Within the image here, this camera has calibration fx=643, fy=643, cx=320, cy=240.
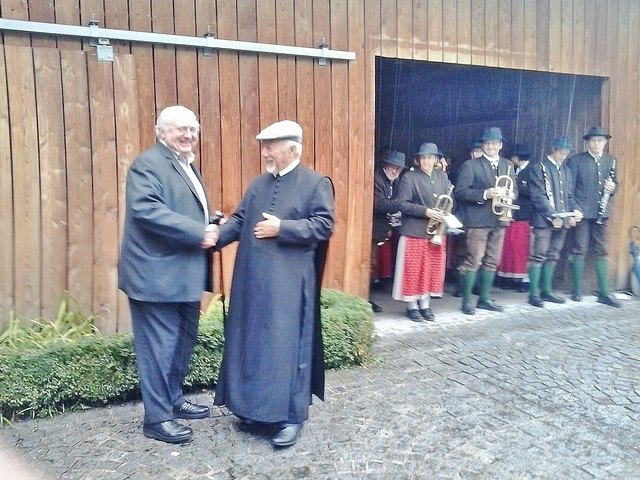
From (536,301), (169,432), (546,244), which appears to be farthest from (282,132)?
(536,301)

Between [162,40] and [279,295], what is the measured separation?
256 cm

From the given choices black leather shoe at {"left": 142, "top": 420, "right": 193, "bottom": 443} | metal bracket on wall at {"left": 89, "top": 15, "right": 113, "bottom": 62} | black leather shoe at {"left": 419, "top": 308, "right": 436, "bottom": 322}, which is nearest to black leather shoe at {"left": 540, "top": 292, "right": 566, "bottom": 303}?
black leather shoe at {"left": 419, "top": 308, "right": 436, "bottom": 322}

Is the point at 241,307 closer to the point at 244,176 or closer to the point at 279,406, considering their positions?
the point at 279,406

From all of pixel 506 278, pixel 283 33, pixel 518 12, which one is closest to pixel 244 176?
pixel 283 33

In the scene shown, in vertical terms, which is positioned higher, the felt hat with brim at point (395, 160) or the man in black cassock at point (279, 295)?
the felt hat with brim at point (395, 160)

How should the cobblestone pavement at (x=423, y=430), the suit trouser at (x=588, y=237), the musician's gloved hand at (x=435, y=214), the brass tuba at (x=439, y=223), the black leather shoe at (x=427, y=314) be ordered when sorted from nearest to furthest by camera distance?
the cobblestone pavement at (x=423, y=430) < the musician's gloved hand at (x=435, y=214) < the brass tuba at (x=439, y=223) < the black leather shoe at (x=427, y=314) < the suit trouser at (x=588, y=237)

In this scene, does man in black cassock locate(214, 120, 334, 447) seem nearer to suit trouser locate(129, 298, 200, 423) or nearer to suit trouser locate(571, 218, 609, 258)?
suit trouser locate(129, 298, 200, 423)

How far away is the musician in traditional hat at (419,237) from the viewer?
20.8 ft

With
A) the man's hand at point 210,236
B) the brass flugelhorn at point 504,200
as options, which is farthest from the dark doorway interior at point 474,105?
the man's hand at point 210,236

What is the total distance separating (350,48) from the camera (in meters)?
5.85

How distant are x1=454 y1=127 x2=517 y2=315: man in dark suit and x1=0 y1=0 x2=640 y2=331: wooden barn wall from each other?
0.99 metres

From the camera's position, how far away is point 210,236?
3.49 metres

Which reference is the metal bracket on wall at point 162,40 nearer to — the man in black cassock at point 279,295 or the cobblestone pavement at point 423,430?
the man in black cassock at point 279,295

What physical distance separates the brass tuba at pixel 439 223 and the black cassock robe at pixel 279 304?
2823mm
